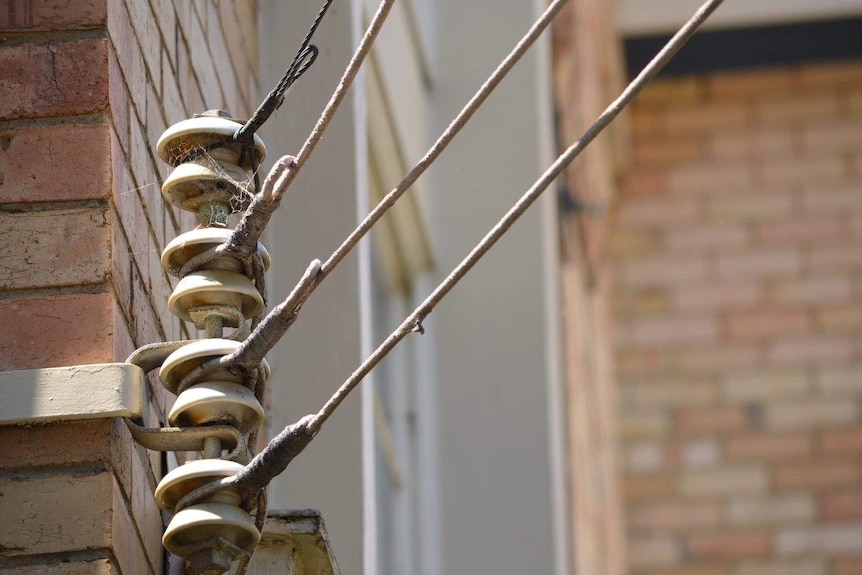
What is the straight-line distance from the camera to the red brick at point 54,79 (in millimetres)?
1850

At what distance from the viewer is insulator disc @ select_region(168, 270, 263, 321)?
1.83m

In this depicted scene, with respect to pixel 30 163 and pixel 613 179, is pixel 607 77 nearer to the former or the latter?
pixel 613 179

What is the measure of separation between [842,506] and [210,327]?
6959 millimetres

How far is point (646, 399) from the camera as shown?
8.52 metres

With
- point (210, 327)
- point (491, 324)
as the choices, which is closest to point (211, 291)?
point (210, 327)

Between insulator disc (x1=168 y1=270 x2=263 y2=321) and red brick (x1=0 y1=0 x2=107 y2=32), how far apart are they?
29 cm

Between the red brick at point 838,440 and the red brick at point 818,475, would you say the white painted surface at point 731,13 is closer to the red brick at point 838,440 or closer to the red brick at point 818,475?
the red brick at point 838,440

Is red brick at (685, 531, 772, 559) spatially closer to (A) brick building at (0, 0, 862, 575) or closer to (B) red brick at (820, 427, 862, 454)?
(A) brick building at (0, 0, 862, 575)

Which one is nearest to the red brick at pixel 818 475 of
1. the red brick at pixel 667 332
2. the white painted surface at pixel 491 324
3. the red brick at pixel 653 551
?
the red brick at pixel 653 551

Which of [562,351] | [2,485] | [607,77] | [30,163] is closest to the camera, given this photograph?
[2,485]

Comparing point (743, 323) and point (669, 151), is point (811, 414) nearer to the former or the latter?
point (743, 323)

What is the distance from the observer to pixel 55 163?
6.01ft

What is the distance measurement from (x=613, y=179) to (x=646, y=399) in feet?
3.58

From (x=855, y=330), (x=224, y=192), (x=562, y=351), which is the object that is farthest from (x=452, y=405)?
(x=855, y=330)
